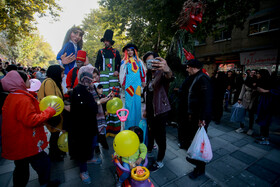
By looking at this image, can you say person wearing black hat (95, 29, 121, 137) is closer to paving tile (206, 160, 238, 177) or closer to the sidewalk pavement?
the sidewalk pavement

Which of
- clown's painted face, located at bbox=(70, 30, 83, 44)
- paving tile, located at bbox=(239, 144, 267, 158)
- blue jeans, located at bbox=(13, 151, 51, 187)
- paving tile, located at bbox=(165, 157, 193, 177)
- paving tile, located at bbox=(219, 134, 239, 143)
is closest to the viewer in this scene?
blue jeans, located at bbox=(13, 151, 51, 187)

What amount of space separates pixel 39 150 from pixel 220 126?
5474 mm

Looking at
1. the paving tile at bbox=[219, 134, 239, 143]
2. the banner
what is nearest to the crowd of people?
the paving tile at bbox=[219, 134, 239, 143]

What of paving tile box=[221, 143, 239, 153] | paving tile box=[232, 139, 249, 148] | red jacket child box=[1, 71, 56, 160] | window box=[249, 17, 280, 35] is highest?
window box=[249, 17, 280, 35]

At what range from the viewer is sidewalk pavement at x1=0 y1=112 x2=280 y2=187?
7.48 ft

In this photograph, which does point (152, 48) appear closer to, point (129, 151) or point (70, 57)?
point (70, 57)

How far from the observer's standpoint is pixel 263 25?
37.5ft

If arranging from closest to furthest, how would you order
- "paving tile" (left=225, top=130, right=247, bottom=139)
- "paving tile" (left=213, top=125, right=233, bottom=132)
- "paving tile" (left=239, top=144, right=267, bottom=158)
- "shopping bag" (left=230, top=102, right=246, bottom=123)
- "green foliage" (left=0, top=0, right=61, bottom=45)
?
"paving tile" (left=239, top=144, right=267, bottom=158) → "paving tile" (left=225, top=130, right=247, bottom=139) → "shopping bag" (left=230, top=102, right=246, bottom=123) → "paving tile" (left=213, top=125, right=233, bottom=132) → "green foliage" (left=0, top=0, right=61, bottom=45)

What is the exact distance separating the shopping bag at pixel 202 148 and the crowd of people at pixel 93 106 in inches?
7.8

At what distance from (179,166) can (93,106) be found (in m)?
2.10

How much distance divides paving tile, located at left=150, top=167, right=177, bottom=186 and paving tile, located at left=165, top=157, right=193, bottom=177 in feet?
0.33

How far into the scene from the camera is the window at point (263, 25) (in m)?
10.7

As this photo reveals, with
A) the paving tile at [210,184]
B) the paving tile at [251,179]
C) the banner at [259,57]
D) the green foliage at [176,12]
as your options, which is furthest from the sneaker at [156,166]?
the banner at [259,57]

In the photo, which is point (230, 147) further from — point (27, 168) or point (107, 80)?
point (27, 168)
